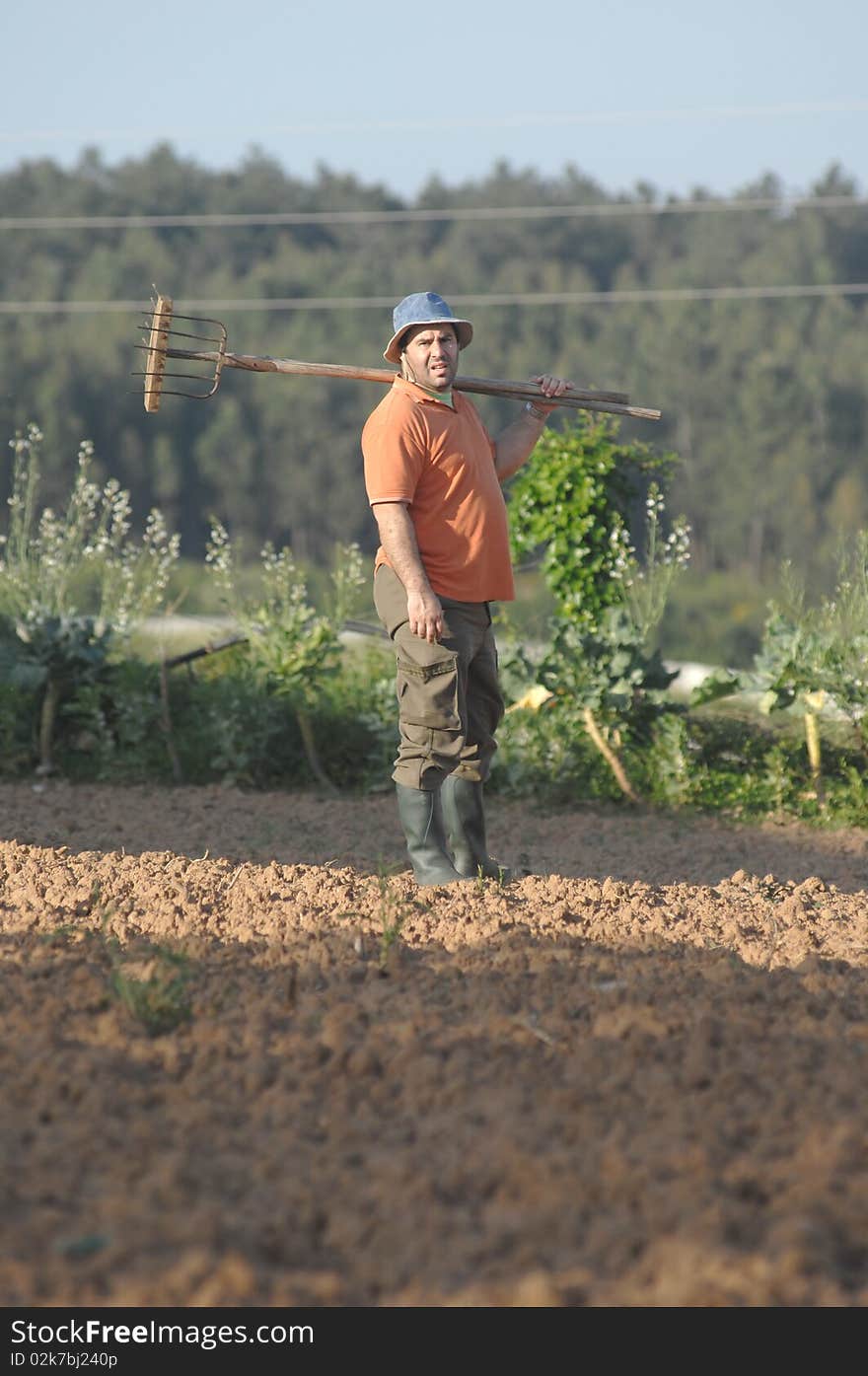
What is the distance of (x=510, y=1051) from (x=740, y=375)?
4923 centimetres

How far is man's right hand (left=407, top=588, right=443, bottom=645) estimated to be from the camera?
433 centimetres

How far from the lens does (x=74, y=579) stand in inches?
328

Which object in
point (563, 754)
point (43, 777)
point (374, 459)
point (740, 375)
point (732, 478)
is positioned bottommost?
point (43, 777)

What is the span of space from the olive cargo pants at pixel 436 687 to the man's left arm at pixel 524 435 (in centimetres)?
56

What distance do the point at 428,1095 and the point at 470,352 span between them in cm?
4616

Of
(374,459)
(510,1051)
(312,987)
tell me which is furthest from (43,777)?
(510,1051)

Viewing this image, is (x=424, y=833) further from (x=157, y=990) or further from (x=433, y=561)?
(x=157, y=990)

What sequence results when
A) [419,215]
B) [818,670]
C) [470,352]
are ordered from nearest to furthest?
1. [818,670]
2. [419,215]
3. [470,352]

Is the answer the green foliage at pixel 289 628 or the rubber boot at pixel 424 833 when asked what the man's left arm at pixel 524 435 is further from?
the green foliage at pixel 289 628

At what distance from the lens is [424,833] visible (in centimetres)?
456

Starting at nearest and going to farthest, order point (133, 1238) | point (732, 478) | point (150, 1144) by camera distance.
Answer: point (133, 1238) < point (150, 1144) < point (732, 478)

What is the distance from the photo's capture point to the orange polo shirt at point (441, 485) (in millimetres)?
4402

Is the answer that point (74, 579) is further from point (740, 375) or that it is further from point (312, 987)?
point (740, 375)

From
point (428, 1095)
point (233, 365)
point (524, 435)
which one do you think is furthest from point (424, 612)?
point (428, 1095)
